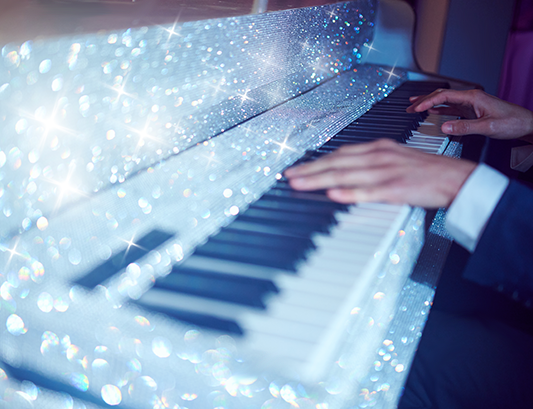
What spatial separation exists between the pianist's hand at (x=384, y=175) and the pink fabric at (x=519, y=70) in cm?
309

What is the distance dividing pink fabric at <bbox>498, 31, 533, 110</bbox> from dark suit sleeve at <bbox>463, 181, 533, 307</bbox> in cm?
313

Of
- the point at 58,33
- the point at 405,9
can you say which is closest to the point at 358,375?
the point at 58,33

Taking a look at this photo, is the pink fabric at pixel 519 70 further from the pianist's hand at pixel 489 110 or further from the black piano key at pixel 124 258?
the black piano key at pixel 124 258

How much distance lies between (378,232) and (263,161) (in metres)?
0.24

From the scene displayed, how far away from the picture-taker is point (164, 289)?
0.47 metres

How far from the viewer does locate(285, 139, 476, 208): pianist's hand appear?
2.24ft

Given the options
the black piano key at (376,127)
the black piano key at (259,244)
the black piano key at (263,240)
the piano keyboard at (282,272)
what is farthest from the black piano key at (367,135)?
the black piano key at (263,240)

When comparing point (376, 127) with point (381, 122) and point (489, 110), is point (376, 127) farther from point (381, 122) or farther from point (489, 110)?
point (489, 110)

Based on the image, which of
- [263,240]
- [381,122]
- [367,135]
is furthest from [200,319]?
[381,122]

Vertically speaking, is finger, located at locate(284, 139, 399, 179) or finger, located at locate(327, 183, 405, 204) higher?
finger, located at locate(284, 139, 399, 179)

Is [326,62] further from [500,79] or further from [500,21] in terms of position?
[500,79]

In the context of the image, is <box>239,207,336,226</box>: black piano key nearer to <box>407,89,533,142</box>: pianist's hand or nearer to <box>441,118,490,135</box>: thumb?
<box>441,118,490,135</box>: thumb

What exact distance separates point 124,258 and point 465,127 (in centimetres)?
108

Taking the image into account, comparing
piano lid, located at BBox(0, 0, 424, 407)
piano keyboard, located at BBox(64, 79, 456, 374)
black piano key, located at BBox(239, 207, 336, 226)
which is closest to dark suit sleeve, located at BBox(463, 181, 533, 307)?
piano keyboard, located at BBox(64, 79, 456, 374)
